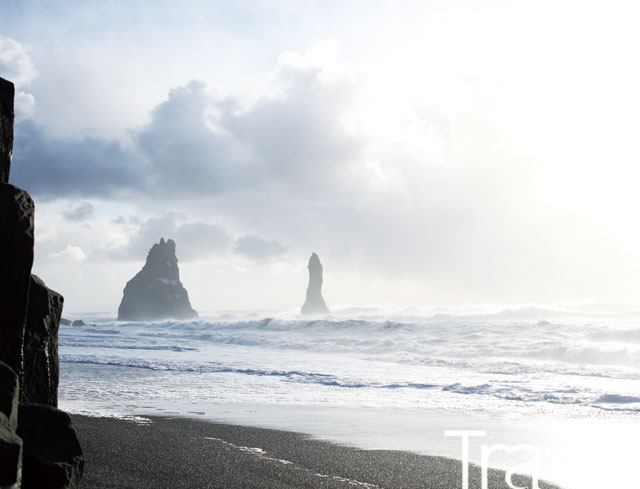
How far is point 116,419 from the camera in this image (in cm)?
668

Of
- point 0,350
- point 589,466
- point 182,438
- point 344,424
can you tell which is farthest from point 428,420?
point 0,350

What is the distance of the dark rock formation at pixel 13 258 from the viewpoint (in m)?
2.33

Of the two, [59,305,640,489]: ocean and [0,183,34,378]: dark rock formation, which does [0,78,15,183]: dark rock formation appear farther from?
[59,305,640,489]: ocean

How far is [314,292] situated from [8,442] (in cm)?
8560

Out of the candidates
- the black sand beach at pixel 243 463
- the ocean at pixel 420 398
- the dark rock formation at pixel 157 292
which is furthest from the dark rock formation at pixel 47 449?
the dark rock formation at pixel 157 292

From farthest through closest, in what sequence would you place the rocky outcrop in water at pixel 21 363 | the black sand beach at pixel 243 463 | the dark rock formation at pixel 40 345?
the black sand beach at pixel 243 463, the dark rock formation at pixel 40 345, the rocky outcrop in water at pixel 21 363

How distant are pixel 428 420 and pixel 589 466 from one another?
2400 millimetres

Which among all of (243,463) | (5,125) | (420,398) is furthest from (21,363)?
(420,398)

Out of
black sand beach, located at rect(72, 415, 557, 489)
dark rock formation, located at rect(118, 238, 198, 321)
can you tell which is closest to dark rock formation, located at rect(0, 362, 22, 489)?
black sand beach, located at rect(72, 415, 557, 489)

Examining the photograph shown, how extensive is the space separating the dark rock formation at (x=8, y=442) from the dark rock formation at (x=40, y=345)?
0.85m

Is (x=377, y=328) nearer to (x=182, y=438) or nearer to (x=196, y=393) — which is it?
(x=196, y=393)

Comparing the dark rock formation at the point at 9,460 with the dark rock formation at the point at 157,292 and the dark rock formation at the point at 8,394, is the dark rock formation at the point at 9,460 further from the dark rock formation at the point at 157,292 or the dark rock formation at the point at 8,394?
the dark rock formation at the point at 157,292

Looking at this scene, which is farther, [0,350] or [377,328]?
[377,328]

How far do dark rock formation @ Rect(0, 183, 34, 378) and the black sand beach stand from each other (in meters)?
1.70
